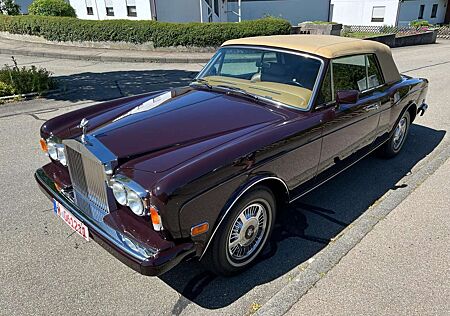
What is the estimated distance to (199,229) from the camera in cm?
227

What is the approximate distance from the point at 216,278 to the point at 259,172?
0.93m

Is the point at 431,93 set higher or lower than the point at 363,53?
lower

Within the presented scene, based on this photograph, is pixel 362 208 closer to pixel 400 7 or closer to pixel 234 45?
pixel 234 45

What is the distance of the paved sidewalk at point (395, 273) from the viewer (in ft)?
8.00

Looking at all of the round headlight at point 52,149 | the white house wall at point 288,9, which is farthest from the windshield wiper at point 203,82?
the white house wall at point 288,9

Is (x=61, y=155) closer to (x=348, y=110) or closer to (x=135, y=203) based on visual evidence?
(x=135, y=203)

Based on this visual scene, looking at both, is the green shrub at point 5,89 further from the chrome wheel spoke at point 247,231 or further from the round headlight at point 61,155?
the chrome wheel spoke at point 247,231

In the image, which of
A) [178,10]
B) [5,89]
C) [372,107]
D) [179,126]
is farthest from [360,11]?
[179,126]

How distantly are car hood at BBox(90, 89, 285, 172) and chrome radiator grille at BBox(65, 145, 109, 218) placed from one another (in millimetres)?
188

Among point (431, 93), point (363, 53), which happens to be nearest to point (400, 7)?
point (431, 93)

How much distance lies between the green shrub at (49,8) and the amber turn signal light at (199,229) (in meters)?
18.3

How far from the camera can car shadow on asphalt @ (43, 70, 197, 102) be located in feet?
25.9

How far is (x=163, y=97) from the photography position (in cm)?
368

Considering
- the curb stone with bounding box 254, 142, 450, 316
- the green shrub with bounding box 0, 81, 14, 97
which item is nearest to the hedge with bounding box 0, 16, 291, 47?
the green shrub with bounding box 0, 81, 14, 97
